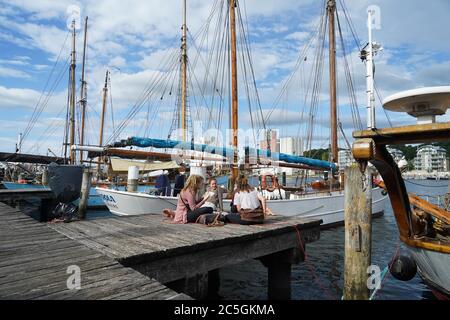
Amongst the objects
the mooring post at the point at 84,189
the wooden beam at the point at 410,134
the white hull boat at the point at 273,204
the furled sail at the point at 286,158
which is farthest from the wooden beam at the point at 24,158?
the wooden beam at the point at 410,134

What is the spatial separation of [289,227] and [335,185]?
1422cm

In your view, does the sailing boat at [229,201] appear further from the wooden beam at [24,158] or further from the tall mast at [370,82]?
the wooden beam at [24,158]

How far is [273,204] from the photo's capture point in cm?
1394

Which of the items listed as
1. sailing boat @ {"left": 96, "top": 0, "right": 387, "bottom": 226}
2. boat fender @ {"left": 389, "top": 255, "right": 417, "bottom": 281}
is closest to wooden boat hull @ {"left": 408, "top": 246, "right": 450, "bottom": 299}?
boat fender @ {"left": 389, "top": 255, "right": 417, "bottom": 281}

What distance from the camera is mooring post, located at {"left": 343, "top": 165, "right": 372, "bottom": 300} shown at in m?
4.81

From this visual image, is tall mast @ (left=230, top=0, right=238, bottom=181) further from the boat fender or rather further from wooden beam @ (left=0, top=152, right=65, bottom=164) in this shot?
wooden beam @ (left=0, top=152, right=65, bottom=164)

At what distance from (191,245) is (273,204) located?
9.59 meters

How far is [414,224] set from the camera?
6520 millimetres

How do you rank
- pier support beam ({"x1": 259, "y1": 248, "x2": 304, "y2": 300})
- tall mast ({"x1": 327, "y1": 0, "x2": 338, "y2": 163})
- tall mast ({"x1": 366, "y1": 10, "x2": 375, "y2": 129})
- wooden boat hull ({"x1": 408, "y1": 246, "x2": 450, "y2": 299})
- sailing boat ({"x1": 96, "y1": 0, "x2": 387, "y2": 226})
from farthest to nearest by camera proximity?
tall mast ({"x1": 327, "y1": 0, "x2": 338, "y2": 163}) < sailing boat ({"x1": 96, "y1": 0, "x2": 387, "y2": 226}) < pier support beam ({"x1": 259, "y1": 248, "x2": 304, "y2": 300}) < wooden boat hull ({"x1": 408, "y1": 246, "x2": 450, "y2": 299}) < tall mast ({"x1": 366, "y1": 10, "x2": 375, "y2": 129})

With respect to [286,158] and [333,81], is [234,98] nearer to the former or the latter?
[286,158]

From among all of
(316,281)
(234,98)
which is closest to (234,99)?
(234,98)

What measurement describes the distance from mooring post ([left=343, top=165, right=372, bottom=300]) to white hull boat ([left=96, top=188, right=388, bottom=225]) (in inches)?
300
